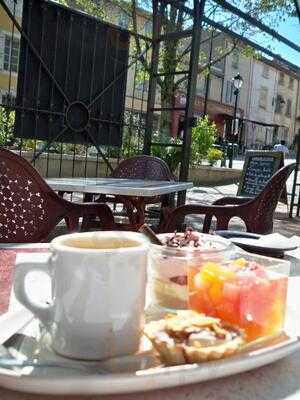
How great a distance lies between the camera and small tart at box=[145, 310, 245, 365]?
2.17ft

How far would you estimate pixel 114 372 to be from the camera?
2.12 feet

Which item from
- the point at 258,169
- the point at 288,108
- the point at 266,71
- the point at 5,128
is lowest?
the point at 258,169

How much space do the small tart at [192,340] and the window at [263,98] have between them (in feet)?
166

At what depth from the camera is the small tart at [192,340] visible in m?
0.66

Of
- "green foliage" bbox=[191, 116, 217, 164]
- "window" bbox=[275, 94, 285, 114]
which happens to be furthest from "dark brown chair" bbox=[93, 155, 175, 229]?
"window" bbox=[275, 94, 285, 114]

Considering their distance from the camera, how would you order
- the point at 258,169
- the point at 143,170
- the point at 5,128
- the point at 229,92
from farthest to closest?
the point at 229,92
the point at 5,128
the point at 258,169
the point at 143,170

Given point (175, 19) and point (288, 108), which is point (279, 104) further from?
point (175, 19)

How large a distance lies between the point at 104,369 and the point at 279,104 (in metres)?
54.8

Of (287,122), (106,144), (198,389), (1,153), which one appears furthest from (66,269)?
(287,122)

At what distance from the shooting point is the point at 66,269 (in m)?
0.69

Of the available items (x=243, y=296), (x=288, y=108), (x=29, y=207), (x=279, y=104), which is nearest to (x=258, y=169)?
(x=29, y=207)

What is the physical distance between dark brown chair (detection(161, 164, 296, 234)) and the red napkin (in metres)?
1.61

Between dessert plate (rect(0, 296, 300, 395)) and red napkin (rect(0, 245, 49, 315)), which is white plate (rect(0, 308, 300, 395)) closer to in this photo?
dessert plate (rect(0, 296, 300, 395))

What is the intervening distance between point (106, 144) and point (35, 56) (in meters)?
1.37
